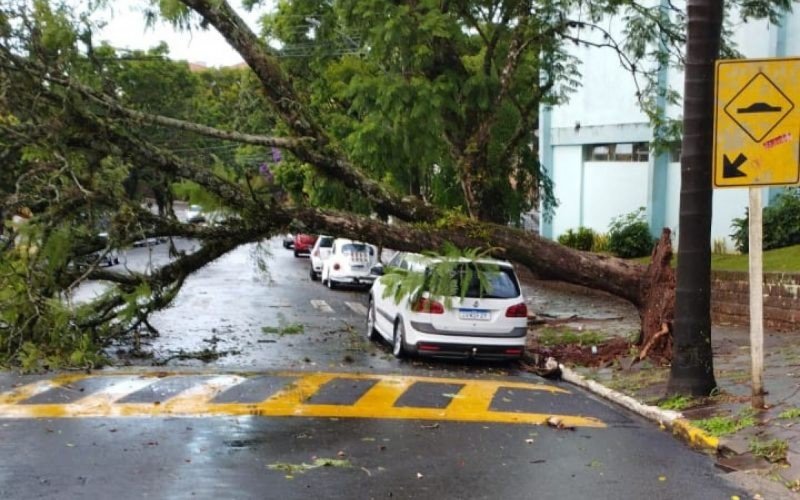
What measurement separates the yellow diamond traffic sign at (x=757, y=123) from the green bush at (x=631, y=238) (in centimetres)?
1550

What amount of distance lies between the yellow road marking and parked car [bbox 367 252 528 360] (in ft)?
5.39

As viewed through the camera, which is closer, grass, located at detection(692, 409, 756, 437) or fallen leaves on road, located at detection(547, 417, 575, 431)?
grass, located at detection(692, 409, 756, 437)

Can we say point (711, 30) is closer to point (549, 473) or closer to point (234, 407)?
point (549, 473)

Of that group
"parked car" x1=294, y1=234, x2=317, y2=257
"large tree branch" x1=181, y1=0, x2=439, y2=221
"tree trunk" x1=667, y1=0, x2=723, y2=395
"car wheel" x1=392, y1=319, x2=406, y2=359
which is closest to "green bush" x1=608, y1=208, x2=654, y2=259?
"large tree branch" x1=181, y1=0, x2=439, y2=221

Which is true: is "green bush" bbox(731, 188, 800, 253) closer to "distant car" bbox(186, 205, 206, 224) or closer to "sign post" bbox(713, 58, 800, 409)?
"sign post" bbox(713, 58, 800, 409)

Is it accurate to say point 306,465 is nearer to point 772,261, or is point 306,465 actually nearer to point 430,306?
point 430,306

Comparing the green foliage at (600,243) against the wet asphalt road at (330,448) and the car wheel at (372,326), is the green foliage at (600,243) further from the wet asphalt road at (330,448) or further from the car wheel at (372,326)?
the wet asphalt road at (330,448)

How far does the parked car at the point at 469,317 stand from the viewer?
11.9 meters

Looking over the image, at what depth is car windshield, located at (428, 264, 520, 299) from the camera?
1176cm

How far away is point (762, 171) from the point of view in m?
7.93

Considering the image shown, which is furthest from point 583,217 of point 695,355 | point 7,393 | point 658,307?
point 7,393

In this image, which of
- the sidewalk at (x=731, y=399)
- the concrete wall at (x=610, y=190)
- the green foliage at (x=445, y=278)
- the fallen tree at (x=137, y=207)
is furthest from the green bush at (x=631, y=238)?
the green foliage at (x=445, y=278)

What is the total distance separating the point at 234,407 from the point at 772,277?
941 centimetres

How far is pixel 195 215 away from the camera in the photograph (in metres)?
12.0
